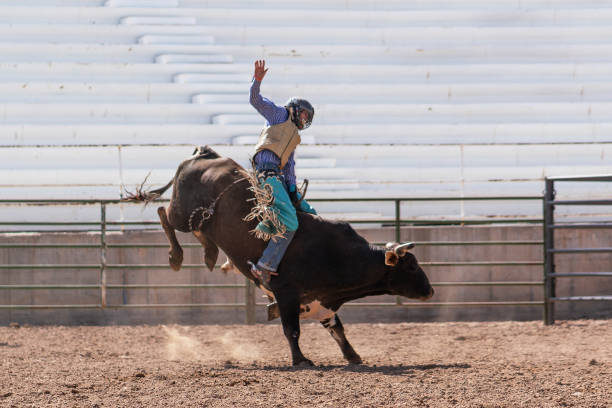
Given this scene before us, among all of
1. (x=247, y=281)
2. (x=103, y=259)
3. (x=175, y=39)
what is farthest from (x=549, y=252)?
(x=175, y=39)

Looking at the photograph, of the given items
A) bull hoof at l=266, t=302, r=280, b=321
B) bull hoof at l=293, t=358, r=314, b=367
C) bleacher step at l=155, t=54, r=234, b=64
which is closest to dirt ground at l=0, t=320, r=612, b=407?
bull hoof at l=293, t=358, r=314, b=367

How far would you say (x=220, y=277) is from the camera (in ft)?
29.3

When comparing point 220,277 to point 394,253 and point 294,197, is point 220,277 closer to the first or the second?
point 294,197

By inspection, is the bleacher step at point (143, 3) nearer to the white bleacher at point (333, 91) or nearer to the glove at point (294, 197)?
the white bleacher at point (333, 91)

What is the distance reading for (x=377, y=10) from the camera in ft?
45.7

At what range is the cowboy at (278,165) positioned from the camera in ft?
18.8

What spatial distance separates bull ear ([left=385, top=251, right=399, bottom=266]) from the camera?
18.6ft

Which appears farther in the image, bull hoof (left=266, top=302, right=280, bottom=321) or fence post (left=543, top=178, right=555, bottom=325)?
fence post (left=543, top=178, right=555, bottom=325)

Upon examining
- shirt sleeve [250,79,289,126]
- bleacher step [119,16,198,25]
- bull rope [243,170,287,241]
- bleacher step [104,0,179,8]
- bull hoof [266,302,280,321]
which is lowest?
bull hoof [266,302,280,321]

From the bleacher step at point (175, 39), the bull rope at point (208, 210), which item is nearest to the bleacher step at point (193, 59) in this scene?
the bleacher step at point (175, 39)

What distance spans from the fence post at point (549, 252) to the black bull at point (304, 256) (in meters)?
2.83

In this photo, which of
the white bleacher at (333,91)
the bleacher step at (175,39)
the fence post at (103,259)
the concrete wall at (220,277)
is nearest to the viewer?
the fence post at (103,259)

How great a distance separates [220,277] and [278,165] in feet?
10.8

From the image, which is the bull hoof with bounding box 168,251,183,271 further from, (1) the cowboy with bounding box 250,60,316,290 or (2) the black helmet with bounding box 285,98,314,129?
(2) the black helmet with bounding box 285,98,314,129
